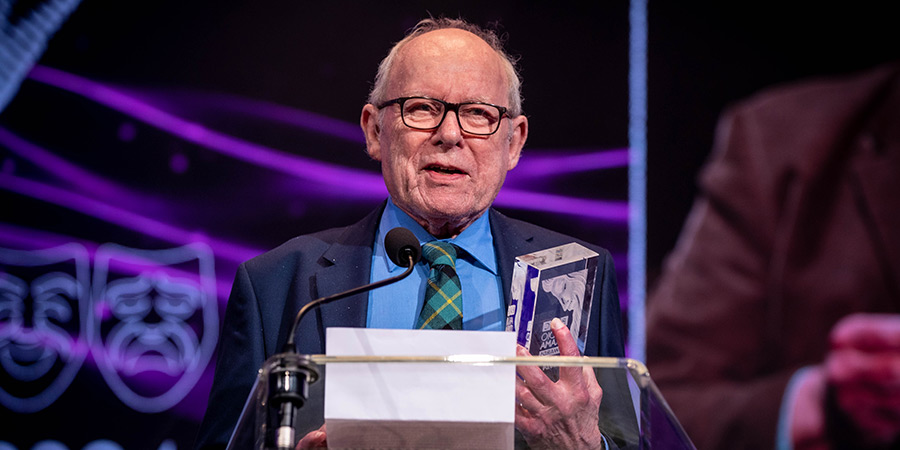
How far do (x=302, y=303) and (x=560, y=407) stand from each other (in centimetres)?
78

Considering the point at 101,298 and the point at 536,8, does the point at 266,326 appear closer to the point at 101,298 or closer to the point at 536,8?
the point at 101,298

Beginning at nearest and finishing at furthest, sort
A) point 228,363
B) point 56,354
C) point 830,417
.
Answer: point 228,363, point 830,417, point 56,354

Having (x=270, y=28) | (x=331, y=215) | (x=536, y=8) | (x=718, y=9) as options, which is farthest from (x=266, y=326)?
(x=718, y=9)

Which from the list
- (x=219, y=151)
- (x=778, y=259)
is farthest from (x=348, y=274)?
(x=778, y=259)

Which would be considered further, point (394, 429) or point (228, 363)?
point (228, 363)

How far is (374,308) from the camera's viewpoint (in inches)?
69.7

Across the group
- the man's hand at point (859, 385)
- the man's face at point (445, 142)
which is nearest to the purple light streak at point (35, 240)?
the man's face at point (445, 142)

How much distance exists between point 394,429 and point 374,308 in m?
0.72

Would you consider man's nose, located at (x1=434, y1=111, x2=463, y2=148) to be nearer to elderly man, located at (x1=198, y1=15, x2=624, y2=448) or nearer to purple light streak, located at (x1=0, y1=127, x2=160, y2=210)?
elderly man, located at (x1=198, y1=15, x2=624, y2=448)

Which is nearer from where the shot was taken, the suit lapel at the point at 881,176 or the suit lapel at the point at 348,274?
the suit lapel at the point at 348,274

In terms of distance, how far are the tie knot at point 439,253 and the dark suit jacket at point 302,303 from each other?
14 cm

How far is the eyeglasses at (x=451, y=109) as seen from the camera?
187 cm

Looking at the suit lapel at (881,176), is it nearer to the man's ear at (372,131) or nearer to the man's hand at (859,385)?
the man's hand at (859,385)

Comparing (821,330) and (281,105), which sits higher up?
(281,105)
